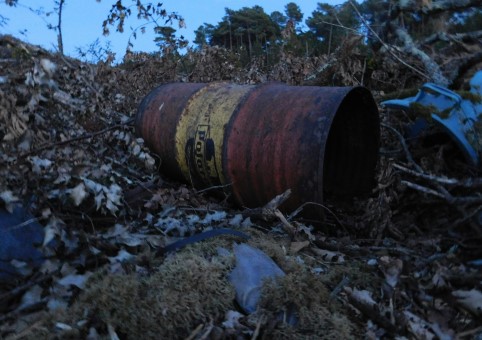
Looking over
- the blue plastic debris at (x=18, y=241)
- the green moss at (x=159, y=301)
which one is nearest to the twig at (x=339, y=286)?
the green moss at (x=159, y=301)

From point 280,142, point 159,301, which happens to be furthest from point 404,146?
point 159,301

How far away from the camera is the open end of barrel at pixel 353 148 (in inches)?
150

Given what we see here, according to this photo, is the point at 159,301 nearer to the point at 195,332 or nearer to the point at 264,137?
the point at 195,332

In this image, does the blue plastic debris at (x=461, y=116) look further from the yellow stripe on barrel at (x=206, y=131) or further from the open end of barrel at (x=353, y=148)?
the yellow stripe on barrel at (x=206, y=131)

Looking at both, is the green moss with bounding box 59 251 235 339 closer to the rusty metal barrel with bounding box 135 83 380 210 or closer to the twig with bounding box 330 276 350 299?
the twig with bounding box 330 276 350 299

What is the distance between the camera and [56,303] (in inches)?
75.4

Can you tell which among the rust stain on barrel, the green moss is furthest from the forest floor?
the rust stain on barrel

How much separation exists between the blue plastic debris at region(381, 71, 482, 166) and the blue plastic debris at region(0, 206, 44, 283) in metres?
2.73

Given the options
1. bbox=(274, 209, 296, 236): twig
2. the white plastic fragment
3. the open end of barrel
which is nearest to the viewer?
the white plastic fragment

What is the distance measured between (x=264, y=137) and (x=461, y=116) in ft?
4.67

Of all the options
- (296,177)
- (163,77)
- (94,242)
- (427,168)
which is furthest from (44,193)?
(163,77)

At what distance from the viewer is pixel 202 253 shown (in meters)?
2.20

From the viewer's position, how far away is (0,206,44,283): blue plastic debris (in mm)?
2096

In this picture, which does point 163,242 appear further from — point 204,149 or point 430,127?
point 430,127
